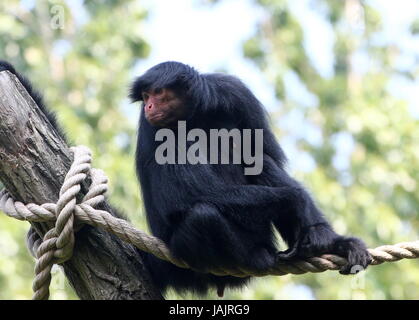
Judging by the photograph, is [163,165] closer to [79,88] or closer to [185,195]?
[185,195]

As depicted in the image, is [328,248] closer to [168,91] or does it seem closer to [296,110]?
[168,91]

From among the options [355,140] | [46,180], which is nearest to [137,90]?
[46,180]

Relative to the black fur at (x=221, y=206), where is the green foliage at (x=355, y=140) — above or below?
above

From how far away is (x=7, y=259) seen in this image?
38.4 ft

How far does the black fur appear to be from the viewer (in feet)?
16.2

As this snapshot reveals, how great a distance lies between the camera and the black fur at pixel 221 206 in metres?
4.93

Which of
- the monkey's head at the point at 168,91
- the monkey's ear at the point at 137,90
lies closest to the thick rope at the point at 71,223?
the monkey's head at the point at 168,91

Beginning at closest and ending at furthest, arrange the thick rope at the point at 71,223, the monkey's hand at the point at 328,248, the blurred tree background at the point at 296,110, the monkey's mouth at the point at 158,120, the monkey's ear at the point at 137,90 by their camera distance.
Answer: the thick rope at the point at 71,223, the monkey's hand at the point at 328,248, the monkey's mouth at the point at 158,120, the monkey's ear at the point at 137,90, the blurred tree background at the point at 296,110

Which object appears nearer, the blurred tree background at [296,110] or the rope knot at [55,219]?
the rope knot at [55,219]

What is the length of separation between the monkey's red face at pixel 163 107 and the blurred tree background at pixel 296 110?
364 cm

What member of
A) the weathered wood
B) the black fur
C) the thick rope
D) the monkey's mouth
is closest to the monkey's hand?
the black fur

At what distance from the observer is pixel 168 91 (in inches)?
235

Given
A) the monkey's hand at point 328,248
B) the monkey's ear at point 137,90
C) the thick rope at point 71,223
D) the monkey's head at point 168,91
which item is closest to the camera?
the thick rope at point 71,223

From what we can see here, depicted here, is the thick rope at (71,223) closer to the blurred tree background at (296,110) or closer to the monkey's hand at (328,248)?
the monkey's hand at (328,248)
